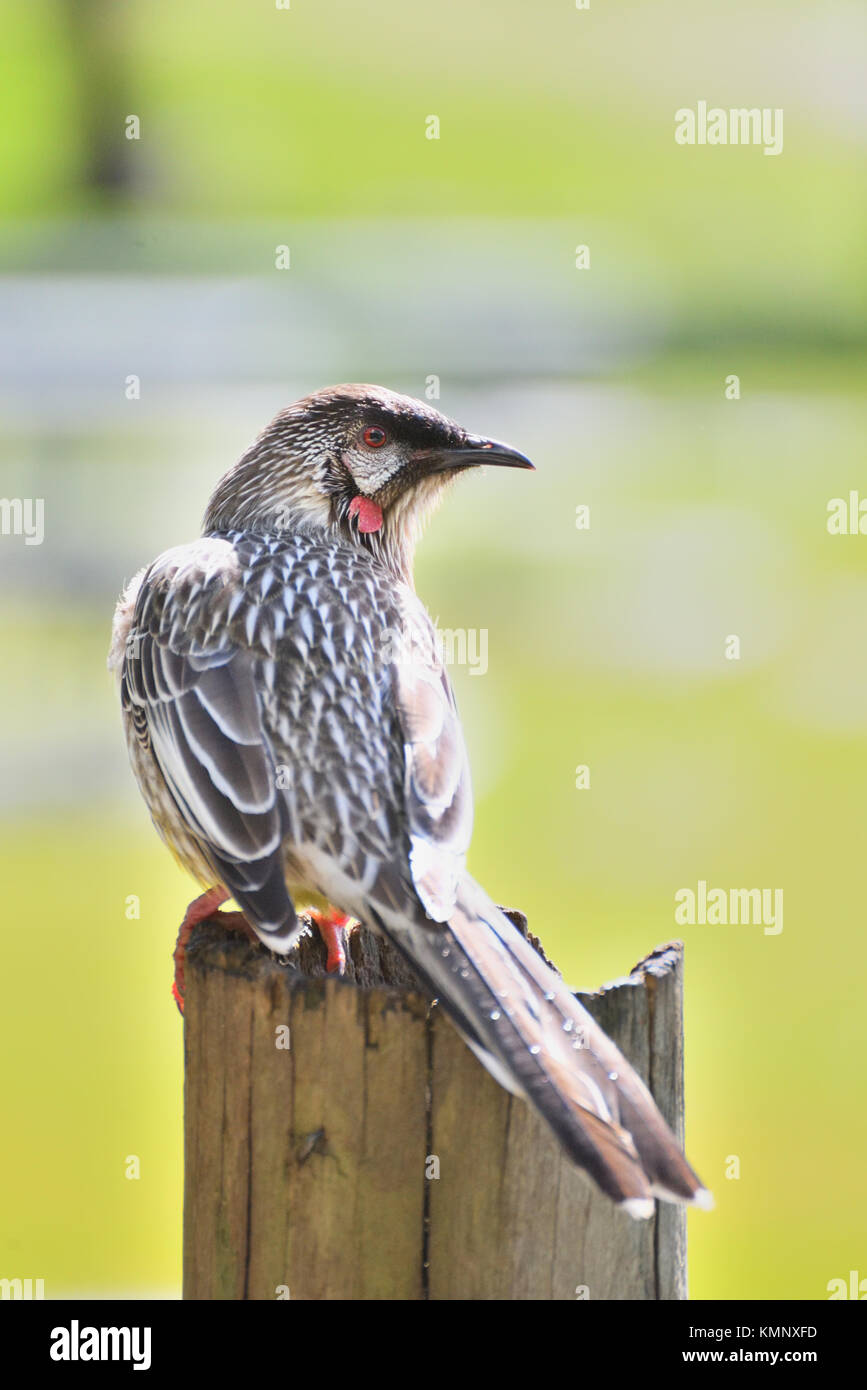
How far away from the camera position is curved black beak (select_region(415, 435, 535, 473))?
424 centimetres

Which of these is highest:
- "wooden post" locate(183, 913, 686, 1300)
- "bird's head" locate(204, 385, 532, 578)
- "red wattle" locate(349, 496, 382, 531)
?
"bird's head" locate(204, 385, 532, 578)

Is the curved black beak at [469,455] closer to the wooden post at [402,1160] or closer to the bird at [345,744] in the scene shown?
the bird at [345,744]

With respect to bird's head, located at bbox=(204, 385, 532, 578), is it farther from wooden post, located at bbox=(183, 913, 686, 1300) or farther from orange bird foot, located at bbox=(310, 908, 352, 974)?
wooden post, located at bbox=(183, 913, 686, 1300)

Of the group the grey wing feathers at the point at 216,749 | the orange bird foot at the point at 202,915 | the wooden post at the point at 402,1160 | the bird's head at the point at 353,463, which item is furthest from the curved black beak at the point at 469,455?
the wooden post at the point at 402,1160

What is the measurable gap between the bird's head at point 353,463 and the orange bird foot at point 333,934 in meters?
1.08

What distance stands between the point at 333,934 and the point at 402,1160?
3.23ft

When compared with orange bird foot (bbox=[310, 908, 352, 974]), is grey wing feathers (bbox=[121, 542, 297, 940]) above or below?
above

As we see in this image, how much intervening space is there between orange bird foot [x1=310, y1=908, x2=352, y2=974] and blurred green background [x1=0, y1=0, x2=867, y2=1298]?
3.31m

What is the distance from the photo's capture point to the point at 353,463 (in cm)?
430

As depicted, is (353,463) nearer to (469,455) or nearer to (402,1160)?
(469,455)

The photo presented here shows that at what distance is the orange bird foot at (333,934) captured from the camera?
365 centimetres

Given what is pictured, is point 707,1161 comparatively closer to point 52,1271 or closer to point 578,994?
point 52,1271

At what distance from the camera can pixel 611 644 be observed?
13.9m

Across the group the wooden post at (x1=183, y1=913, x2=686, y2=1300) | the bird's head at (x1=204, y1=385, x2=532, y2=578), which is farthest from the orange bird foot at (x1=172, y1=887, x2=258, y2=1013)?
the bird's head at (x1=204, y1=385, x2=532, y2=578)
